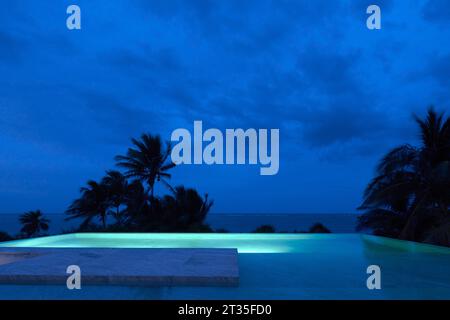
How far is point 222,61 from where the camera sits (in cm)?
1346

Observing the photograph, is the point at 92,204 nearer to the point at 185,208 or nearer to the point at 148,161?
the point at 148,161

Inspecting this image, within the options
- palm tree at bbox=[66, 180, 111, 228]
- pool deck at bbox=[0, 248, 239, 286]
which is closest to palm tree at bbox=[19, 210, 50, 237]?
palm tree at bbox=[66, 180, 111, 228]

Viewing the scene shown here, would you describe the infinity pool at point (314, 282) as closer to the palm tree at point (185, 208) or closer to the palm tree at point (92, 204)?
the palm tree at point (185, 208)

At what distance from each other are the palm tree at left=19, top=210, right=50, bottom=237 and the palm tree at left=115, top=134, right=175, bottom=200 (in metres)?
11.3

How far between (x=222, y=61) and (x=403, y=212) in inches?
342

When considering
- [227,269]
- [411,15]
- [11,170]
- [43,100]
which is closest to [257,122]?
Result: [411,15]

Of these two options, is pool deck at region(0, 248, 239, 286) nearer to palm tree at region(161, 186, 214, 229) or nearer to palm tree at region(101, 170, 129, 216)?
palm tree at region(161, 186, 214, 229)

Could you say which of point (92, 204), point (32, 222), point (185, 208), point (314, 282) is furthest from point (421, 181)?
point (32, 222)

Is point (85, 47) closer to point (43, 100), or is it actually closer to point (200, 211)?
point (43, 100)

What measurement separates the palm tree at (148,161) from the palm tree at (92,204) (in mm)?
2435

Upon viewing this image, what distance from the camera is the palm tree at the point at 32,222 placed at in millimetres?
22734

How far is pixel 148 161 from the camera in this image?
1633 centimetres

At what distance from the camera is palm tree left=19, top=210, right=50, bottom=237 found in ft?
74.6

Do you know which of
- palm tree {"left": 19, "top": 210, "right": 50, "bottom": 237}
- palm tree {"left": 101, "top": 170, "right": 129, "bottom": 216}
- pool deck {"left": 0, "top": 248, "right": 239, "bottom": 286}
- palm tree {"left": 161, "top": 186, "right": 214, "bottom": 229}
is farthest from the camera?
palm tree {"left": 19, "top": 210, "right": 50, "bottom": 237}
